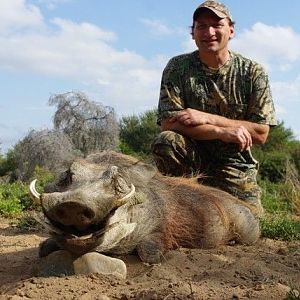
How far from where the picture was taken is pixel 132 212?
4051mm

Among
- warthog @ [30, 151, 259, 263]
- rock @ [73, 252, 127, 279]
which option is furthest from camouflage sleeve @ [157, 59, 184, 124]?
rock @ [73, 252, 127, 279]

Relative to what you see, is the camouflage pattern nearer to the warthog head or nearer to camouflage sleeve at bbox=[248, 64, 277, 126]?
camouflage sleeve at bbox=[248, 64, 277, 126]

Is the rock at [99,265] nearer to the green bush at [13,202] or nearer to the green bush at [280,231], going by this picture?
the green bush at [280,231]

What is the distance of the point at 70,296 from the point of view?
10.5 feet

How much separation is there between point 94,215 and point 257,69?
112 inches

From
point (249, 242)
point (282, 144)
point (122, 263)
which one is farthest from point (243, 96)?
point (282, 144)

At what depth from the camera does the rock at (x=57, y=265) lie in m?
3.62

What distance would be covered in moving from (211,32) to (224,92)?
546 millimetres

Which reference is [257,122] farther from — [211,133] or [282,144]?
[282,144]

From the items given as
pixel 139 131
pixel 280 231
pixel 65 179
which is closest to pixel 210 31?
pixel 280 231

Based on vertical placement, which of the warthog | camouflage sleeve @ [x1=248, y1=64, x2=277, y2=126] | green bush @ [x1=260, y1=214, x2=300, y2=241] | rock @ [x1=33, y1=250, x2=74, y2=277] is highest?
camouflage sleeve @ [x1=248, y1=64, x2=277, y2=126]

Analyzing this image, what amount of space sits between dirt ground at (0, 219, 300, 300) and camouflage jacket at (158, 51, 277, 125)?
151 centimetres

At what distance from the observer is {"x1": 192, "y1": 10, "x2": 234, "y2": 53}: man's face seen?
572 cm

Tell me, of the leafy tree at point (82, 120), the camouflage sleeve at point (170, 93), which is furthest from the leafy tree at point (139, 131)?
the camouflage sleeve at point (170, 93)
